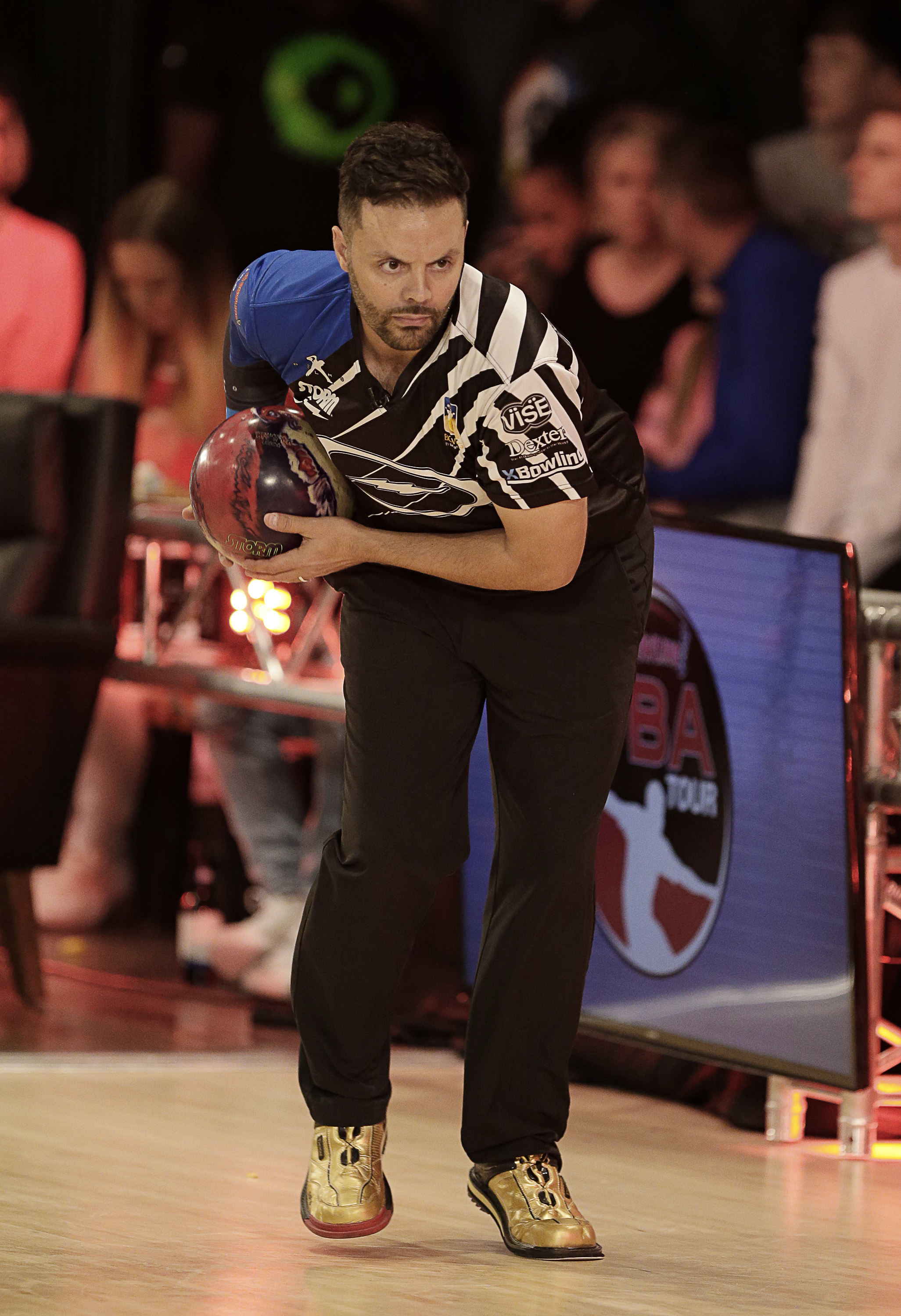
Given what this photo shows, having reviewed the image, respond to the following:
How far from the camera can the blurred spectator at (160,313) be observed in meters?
5.69

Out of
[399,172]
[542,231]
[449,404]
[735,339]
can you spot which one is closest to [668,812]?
[449,404]

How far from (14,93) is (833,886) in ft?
13.6

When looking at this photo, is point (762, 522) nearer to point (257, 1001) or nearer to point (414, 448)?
point (257, 1001)

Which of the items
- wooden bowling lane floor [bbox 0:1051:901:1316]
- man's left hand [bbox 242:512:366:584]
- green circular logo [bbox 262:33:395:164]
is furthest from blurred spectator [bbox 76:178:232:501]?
man's left hand [bbox 242:512:366:584]

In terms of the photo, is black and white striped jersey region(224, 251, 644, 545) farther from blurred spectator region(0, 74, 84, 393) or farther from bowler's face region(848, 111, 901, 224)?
blurred spectator region(0, 74, 84, 393)

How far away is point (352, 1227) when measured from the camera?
242 cm

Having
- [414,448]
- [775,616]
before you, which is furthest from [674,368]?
[414,448]

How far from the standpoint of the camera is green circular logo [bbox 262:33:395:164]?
589 centimetres

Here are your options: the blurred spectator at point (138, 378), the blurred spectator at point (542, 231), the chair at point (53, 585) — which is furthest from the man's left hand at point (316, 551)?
the blurred spectator at point (138, 378)

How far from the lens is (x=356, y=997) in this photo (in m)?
2.41

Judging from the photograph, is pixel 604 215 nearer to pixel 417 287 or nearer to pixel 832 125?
pixel 832 125

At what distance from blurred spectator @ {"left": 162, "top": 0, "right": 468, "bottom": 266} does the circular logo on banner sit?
2.97 m

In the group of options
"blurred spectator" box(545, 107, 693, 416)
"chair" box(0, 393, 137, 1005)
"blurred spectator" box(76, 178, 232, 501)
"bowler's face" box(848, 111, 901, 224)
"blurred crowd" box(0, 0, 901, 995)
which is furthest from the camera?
"blurred spectator" box(76, 178, 232, 501)

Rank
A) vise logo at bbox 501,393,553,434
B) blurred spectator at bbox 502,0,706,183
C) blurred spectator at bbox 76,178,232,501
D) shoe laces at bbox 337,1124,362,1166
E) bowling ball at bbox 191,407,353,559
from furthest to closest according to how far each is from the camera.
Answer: blurred spectator at bbox 76,178,232,501 → blurred spectator at bbox 502,0,706,183 → shoe laces at bbox 337,1124,362,1166 → bowling ball at bbox 191,407,353,559 → vise logo at bbox 501,393,553,434
